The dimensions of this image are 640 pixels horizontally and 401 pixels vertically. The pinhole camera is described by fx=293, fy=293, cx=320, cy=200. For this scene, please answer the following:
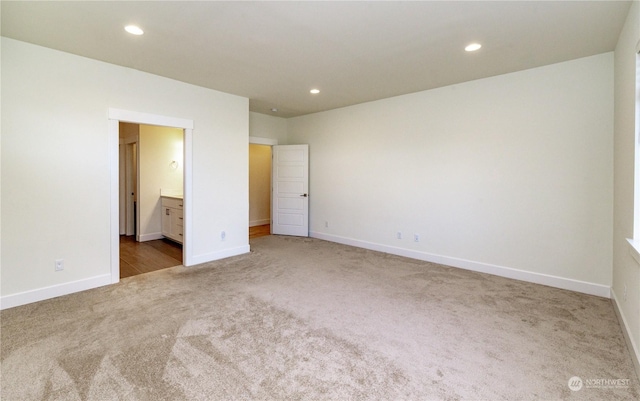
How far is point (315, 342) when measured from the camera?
239cm

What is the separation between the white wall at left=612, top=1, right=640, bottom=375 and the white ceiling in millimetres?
269

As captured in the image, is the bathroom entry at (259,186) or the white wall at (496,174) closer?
the white wall at (496,174)

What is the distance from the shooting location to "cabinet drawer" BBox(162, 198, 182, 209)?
5.76 meters

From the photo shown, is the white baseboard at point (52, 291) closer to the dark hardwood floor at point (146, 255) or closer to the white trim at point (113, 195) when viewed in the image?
the white trim at point (113, 195)

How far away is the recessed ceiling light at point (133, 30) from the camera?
8.96ft

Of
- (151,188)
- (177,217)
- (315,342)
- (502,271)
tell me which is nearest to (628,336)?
(502,271)

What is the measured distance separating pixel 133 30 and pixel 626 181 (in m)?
4.70

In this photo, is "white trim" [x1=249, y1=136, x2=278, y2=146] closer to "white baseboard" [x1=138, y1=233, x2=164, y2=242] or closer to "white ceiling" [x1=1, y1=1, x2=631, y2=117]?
"white ceiling" [x1=1, y1=1, x2=631, y2=117]

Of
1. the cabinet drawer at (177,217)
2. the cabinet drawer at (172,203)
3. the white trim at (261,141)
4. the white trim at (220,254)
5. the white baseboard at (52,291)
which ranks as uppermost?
the white trim at (261,141)

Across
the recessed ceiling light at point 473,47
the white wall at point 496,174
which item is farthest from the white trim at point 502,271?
the recessed ceiling light at point 473,47

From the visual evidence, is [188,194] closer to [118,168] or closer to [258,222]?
[118,168]

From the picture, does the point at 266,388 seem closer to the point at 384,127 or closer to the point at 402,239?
the point at 402,239

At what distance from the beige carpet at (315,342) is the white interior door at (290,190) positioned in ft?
9.43

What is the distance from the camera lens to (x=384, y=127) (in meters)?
5.27
